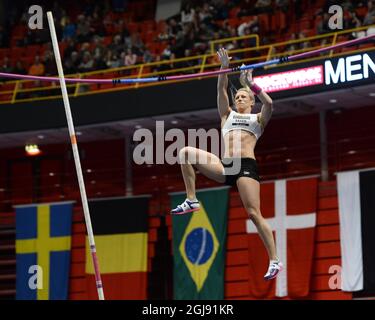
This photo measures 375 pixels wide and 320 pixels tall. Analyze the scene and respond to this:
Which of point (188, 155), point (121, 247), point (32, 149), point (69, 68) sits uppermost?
point (69, 68)

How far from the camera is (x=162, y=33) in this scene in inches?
1023

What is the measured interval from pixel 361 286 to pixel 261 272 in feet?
7.69

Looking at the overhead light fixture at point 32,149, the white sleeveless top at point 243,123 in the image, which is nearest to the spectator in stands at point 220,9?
the overhead light fixture at point 32,149

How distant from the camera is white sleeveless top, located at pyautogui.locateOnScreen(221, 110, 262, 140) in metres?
12.8

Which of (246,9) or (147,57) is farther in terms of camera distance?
(246,9)

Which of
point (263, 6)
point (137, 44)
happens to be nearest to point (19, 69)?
point (137, 44)

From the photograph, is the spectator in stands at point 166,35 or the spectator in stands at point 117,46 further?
the spectator in stands at point 166,35

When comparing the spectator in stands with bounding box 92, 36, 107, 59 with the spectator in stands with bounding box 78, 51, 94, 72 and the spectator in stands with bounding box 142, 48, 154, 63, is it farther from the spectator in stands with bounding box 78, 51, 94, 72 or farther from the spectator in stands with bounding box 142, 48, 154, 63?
the spectator in stands with bounding box 142, 48, 154, 63

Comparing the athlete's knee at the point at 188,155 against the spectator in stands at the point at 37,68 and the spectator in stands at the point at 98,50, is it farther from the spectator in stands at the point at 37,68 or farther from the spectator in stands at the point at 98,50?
the spectator in stands at the point at 37,68

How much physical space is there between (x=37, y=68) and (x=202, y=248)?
291 inches

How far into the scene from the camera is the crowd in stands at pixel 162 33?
76.8 feet

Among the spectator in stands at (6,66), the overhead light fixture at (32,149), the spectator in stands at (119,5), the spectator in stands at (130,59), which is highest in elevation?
the spectator in stands at (119,5)

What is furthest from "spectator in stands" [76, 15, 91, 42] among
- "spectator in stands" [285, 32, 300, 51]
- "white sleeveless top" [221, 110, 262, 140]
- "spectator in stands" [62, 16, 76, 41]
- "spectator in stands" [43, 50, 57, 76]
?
"white sleeveless top" [221, 110, 262, 140]

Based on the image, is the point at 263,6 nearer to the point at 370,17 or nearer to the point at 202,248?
the point at 370,17
